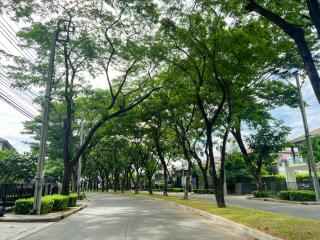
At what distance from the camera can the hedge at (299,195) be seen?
2595 cm

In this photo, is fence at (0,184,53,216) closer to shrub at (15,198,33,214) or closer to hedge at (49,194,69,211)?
shrub at (15,198,33,214)

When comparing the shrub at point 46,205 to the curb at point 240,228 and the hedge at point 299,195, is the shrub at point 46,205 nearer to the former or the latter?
the curb at point 240,228

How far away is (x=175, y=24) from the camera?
17141 mm

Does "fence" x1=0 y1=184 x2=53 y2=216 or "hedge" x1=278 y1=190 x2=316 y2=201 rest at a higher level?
"fence" x1=0 y1=184 x2=53 y2=216

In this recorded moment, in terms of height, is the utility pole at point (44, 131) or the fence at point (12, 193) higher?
the utility pole at point (44, 131)

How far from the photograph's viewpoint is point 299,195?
27.0 metres

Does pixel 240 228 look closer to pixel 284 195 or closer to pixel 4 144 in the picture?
pixel 284 195

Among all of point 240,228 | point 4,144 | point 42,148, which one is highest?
point 4,144

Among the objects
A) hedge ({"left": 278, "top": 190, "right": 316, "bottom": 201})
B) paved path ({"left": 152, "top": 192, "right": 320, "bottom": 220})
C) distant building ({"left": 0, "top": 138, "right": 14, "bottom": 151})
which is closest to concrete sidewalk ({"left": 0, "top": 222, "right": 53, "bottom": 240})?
paved path ({"left": 152, "top": 192, "right": 320, "bottom": 220})

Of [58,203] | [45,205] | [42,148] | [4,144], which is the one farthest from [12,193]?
[4,144]

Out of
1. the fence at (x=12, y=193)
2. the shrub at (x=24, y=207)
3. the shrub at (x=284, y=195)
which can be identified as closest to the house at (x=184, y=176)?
the shrub at (x=284, y=195)

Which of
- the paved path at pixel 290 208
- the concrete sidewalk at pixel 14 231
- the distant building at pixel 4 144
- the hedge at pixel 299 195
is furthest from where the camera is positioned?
the distant building at pixel 4 144

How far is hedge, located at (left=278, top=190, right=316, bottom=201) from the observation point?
85.1 feet

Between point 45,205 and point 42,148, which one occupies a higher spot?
point 42,148
